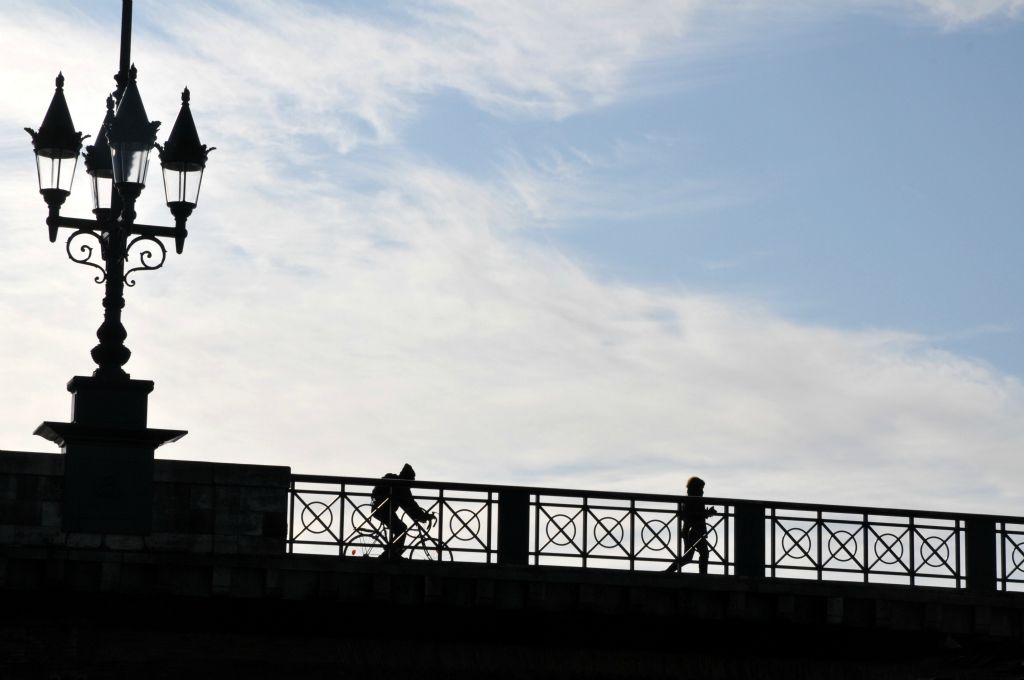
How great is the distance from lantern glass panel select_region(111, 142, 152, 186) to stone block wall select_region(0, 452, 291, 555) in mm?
3134

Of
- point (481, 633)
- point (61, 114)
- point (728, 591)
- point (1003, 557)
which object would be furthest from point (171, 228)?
point (1003, 557)

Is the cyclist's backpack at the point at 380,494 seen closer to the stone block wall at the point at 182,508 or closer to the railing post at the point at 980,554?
the stone block wall at the point at 182,508

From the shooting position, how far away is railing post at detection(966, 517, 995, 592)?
2345cm

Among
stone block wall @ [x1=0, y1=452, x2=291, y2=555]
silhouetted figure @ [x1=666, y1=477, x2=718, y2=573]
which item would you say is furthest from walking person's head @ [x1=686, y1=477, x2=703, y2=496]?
stone block wall @ [x1=0, y1=452, x2=291, y2=555]

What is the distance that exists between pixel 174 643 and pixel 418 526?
9.66 feet

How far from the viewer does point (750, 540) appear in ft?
75.4

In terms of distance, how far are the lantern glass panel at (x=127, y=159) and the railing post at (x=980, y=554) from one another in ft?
34.5

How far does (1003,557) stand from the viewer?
23.6 metres

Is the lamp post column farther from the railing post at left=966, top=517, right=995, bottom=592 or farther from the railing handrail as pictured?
the railing post at left=966, top=517, right=995, bottom=592

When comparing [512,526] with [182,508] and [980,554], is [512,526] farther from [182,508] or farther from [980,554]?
[980,554]

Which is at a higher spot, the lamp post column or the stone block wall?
the lamp post column

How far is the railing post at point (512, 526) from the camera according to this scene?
22.3 m

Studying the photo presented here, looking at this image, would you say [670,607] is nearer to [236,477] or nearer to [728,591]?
[728,591]

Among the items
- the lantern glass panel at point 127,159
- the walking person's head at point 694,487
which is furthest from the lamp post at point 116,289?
the walking person's head at point 694,487
